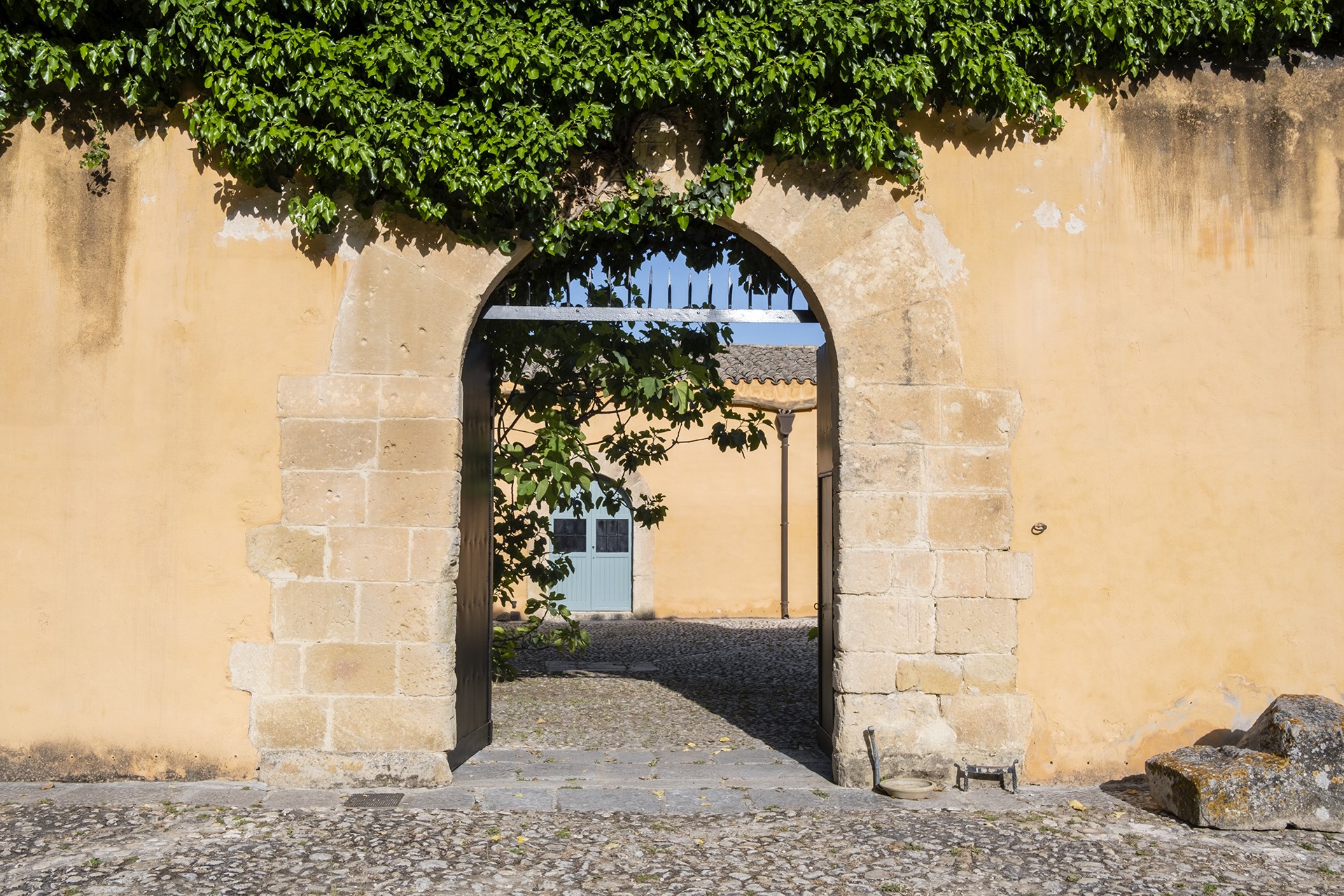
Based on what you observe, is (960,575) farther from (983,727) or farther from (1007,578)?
(983,727)

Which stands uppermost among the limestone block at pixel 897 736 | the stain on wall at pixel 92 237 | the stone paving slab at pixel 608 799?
the stain on wall at pixel 92 237

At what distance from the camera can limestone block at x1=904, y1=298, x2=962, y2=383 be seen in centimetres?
447

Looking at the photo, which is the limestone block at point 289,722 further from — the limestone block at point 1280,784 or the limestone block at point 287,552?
the limestone block at point 1280,784

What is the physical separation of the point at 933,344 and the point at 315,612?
273 centimetres

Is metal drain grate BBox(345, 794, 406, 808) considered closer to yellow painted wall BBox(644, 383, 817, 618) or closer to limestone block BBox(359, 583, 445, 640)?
limestone block BBox(359, 583, 445, 640)

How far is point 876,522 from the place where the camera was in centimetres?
442

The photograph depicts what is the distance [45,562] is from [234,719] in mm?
1009

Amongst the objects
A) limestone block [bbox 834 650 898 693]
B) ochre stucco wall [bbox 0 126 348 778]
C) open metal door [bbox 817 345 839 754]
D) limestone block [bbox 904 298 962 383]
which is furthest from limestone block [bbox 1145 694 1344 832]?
ochre stucco wall [bbox 0 126 348 778]

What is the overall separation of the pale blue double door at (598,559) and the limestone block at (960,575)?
9196 mm

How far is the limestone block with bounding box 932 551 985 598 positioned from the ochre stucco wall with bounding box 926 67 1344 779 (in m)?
0.21

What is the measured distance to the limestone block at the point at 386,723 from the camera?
14.3 ft

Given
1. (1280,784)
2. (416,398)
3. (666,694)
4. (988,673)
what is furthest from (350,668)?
(1280,784)

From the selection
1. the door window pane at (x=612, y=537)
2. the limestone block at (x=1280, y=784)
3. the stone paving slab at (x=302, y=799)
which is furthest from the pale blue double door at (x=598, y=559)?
the limestone block at (x=1280, y=784)

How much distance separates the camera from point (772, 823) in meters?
3.93
